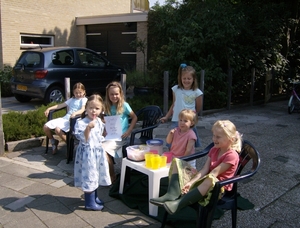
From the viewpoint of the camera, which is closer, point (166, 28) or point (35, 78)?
point (35, 78)

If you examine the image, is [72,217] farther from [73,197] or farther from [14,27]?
[14,27]

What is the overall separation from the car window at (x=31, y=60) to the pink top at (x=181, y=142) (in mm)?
6664

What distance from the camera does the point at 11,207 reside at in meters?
3.62

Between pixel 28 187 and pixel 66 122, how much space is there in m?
1.45

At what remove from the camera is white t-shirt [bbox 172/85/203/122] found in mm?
4539

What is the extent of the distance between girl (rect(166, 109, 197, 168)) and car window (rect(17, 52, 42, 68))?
6.69m

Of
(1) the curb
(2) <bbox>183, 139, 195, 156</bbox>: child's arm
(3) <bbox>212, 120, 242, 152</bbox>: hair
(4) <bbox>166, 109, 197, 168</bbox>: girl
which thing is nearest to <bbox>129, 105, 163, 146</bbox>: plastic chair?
(4) <bbox>166, 109, 197, 168</bbox>: girl

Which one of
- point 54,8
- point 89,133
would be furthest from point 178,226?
point 54,8

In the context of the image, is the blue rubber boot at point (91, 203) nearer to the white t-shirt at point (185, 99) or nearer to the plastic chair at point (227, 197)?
the plastic chair at point (227, 197)

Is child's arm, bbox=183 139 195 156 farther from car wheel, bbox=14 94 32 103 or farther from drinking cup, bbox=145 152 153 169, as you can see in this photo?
car wheel, bbox=14 94 32 103

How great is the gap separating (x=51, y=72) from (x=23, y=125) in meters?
3.50

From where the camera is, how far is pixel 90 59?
422 inches

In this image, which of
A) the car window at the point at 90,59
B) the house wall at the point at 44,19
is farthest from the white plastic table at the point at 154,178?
the house wall at the point at 44,19

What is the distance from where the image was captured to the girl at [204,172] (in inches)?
109
